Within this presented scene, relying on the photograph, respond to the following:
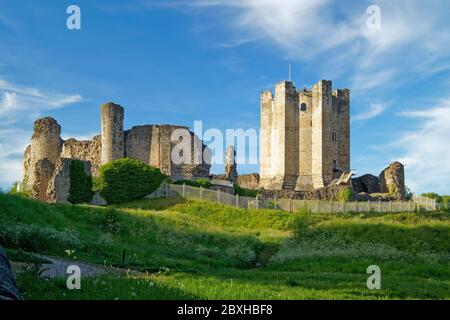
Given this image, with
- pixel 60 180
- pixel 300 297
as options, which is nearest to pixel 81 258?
pixel 300 297

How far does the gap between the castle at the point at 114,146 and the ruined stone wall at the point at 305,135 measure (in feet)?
38.7

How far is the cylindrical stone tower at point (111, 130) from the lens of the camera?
60.8 m

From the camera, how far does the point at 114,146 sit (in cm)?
6141

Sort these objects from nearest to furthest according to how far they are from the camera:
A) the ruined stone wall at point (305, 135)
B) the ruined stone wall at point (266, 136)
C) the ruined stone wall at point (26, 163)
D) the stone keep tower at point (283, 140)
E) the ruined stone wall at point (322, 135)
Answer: the ruined stone wall at point (26, 163) → the ruined stone wall at point (322, 135) → the stone keep tower at point (283, 140) → the ruined stone wall at point (305, 135) → the ruined stone wall at point (266, 136)

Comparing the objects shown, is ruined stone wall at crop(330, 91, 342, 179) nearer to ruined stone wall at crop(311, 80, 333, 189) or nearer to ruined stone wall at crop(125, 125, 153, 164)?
ruined stone wall at crop(311, 80, 333, 189)

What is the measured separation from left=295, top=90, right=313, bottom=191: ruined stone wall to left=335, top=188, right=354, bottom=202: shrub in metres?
11.5

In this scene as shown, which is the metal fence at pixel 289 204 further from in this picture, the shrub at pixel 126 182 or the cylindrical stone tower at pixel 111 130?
the cylindrical stone tower at pixel 111 130

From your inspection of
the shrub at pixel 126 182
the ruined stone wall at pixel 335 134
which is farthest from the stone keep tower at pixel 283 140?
the shrub at pixel 126 182

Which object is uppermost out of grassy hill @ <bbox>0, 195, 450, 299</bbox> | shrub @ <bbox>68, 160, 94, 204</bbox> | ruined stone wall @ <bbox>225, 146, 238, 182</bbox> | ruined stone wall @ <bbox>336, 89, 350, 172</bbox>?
ruined stone wall @ <bbox>336, 89, 350, 172</bbox>

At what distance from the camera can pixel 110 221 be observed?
28297 millimetres

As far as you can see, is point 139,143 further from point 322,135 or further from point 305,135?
point 322,135

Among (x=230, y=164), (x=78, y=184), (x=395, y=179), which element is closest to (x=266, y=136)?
(x=230, y=164)

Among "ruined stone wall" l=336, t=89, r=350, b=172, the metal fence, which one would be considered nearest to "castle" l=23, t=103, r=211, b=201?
the metal fence

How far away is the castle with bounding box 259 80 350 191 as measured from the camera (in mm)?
67250
